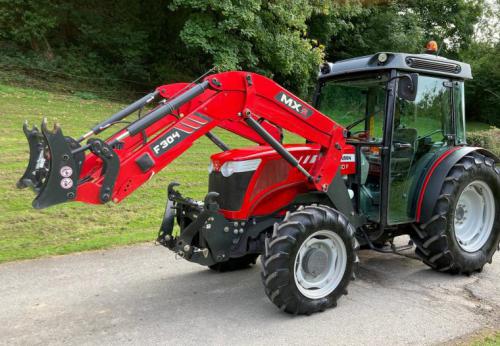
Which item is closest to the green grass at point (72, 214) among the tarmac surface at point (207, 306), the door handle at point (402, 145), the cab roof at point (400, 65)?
the tarmac surface at point (207, 306)

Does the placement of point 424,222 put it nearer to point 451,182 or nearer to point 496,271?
point 451,182

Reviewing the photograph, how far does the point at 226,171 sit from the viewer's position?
4520mm

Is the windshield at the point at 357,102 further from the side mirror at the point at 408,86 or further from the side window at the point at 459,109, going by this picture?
the side window at the point at 459,109

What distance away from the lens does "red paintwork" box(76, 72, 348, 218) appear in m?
3.59

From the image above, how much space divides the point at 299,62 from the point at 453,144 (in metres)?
13.2

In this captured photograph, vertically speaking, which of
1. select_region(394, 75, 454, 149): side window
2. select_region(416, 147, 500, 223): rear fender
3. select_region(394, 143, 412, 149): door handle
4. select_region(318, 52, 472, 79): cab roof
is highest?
select_region(318, 52, 472, 79): cab roof

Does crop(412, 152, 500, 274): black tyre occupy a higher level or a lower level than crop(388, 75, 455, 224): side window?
lower

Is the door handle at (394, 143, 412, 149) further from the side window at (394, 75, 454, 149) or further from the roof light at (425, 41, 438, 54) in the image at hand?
the roof light at (425, 41, 438, 54)

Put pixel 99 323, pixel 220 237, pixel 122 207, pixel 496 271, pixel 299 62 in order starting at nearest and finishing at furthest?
pixel 99 323
pixel 220 237
pixel 496 271
pixel 122 207
pixel 299 62

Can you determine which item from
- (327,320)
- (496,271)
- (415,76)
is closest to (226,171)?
(327,320)

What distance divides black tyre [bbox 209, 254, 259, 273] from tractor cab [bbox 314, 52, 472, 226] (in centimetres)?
136

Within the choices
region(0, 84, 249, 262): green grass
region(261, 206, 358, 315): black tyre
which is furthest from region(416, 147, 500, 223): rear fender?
region(0, 84, 249, 262): green grass

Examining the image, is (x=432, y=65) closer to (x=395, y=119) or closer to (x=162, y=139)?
(x=395, y=119)

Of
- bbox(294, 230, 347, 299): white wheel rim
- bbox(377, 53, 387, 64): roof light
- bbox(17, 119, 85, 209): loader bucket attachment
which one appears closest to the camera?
bbox(17, 119, 85, 209): loader bucket attachment
